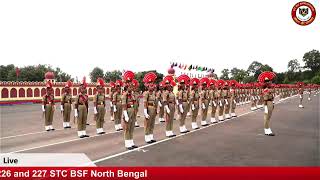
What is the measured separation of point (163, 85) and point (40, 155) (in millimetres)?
6337

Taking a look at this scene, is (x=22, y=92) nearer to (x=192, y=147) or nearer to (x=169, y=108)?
(x=169, y=108)

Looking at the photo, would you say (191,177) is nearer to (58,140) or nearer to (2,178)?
(2,178)

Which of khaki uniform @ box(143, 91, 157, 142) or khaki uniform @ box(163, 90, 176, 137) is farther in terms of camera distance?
khaki uniform @ box(163, 90, 176, 137)

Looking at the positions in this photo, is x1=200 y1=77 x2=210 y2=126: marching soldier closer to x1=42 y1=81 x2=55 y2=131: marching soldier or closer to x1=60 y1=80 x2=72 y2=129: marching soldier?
x1=60 y1=80 x2=72 y2=129: marching soldier

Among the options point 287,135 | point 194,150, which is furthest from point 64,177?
point 287,135

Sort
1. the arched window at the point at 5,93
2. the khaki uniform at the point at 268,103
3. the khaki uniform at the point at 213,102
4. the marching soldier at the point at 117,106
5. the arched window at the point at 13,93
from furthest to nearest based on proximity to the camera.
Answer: the arched window at the point at 13,93 → the arched window at the point at 5,93 → the khaki uniform at the point at 213,102 → the marching soldier at the point at 117,106 → the khaki uniform at the point at 268,103

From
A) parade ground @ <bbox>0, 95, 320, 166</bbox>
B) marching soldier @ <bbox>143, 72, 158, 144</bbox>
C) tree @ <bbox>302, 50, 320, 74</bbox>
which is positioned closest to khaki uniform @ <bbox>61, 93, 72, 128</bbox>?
parade ground @ <bbox>0, 95, 320, 166</bbox>

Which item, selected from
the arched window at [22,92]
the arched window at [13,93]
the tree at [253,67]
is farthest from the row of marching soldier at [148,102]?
the tree at [253,67]

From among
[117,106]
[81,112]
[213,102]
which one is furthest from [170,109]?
[213,102]

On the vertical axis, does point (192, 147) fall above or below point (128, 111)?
below

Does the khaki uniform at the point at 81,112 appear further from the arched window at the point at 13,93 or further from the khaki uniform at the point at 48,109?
the arched window at the point at 13,93

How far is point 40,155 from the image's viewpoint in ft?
32.2

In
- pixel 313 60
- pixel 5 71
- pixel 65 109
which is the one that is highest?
pixel 313 60

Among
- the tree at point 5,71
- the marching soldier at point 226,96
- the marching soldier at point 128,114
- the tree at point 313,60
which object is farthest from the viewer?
the tree at point 313,60
